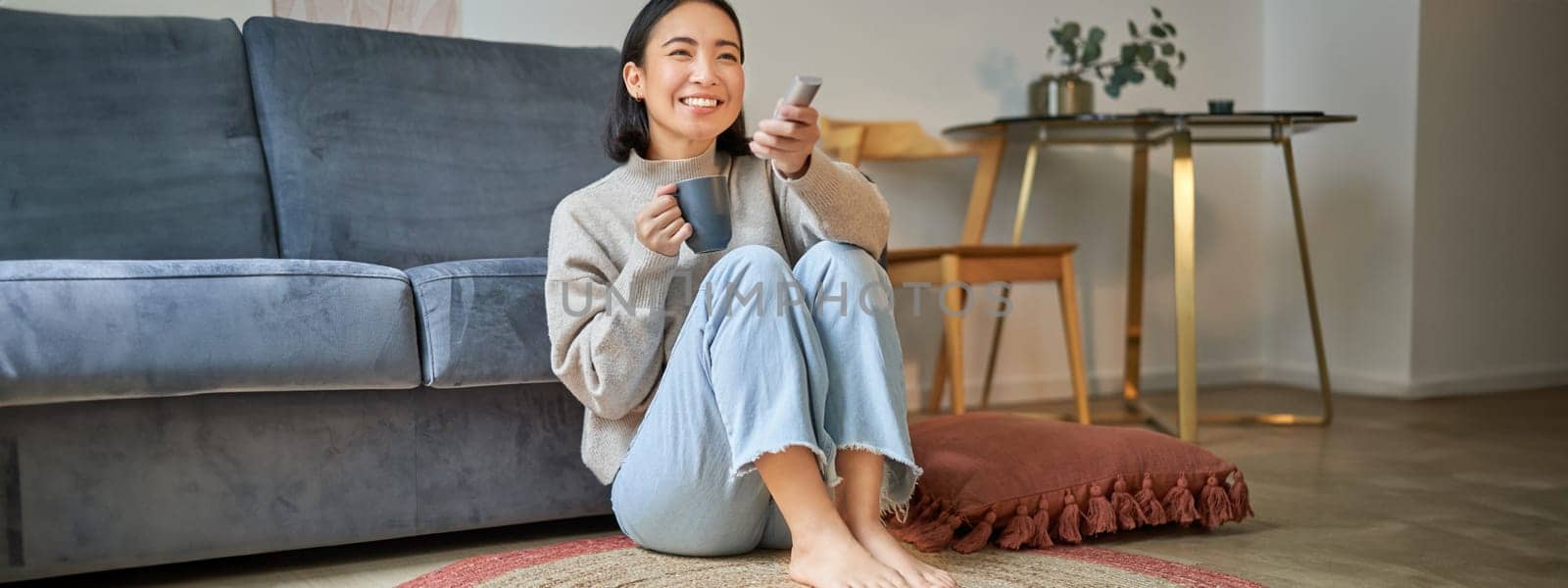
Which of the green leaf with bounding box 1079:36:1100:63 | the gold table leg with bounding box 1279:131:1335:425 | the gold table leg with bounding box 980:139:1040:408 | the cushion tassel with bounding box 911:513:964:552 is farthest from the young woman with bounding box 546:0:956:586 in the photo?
the gold table leg with bounding box 1279:131:1335:425

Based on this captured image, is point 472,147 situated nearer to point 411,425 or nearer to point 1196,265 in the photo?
point 411,425

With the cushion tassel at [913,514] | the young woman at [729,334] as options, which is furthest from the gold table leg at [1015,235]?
the young woman at [729,334]

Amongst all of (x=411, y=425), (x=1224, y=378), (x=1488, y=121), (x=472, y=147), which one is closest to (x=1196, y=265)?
(x=1224, y=378)

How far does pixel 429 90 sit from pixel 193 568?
0.94 meters

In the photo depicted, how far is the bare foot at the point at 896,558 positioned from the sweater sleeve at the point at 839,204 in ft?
1.07

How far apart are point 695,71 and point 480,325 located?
45 centimetres

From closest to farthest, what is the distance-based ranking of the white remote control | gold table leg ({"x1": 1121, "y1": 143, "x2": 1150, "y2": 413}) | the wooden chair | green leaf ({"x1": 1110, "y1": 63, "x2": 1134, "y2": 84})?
the white remote control
the wooden chair
green leaf ({"x1": 1110, "y1": 63, "x2": 1134, "y2": 84})
gold table leg ({"x1": 1121, "y1": 143, "x2": 1150, "y2": 413})

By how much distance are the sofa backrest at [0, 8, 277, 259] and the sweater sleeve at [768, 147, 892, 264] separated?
3.33 feet

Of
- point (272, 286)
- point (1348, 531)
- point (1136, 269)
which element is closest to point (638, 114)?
point (272, 286)

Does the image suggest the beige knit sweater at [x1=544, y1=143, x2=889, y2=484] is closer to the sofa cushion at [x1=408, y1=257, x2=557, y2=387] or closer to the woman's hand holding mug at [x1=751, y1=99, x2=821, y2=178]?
the woman's hand holding mug at [x1=751, y1=99, x2=821, y2=178]

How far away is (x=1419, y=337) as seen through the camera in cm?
344

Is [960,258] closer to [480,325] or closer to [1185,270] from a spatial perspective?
[1185,270]

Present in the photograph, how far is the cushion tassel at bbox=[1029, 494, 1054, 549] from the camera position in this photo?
66.1 inches

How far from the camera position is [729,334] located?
134 centimetres
